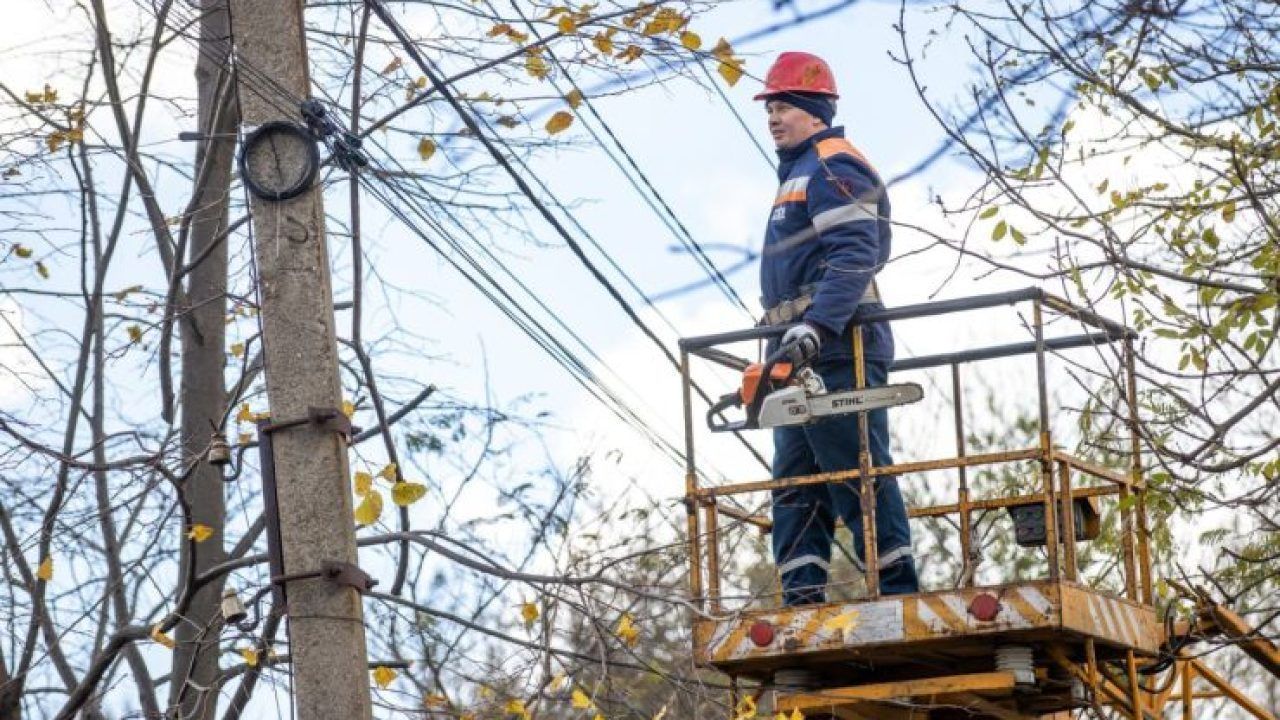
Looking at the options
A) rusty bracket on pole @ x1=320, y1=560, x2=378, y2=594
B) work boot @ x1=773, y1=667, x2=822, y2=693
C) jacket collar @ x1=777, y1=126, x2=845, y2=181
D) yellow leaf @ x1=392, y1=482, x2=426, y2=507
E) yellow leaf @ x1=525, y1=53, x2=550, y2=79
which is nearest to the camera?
rusty bracket on pole @ x1=320, y1=560, x2=378, y2=594

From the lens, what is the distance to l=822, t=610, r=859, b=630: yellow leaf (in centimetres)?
894

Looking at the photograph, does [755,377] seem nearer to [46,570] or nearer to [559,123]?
→ [559,123]

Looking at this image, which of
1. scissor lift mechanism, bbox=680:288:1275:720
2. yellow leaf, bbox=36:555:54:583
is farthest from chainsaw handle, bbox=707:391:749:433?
yellow leaf, bbox=36:555:54:583

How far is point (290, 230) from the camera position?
813 centimetres

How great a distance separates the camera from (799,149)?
9883mm

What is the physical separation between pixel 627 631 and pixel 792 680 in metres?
0.75

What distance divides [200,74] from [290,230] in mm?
4995

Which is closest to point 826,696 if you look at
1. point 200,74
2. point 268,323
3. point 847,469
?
point 847,469

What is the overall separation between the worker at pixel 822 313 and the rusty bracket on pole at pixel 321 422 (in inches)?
80.0

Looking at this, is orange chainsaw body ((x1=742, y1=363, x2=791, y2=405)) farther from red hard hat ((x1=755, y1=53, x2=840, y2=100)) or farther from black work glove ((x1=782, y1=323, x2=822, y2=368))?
red hard hat ((x1=755, y1=53, x2=840, y2=100))

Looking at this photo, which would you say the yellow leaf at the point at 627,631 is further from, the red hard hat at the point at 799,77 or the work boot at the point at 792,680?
the red hard hat at the point at 799,77

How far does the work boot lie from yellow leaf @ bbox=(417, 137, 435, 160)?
304cm

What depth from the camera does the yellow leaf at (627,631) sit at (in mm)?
9238

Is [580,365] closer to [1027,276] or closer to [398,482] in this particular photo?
[398,482]
